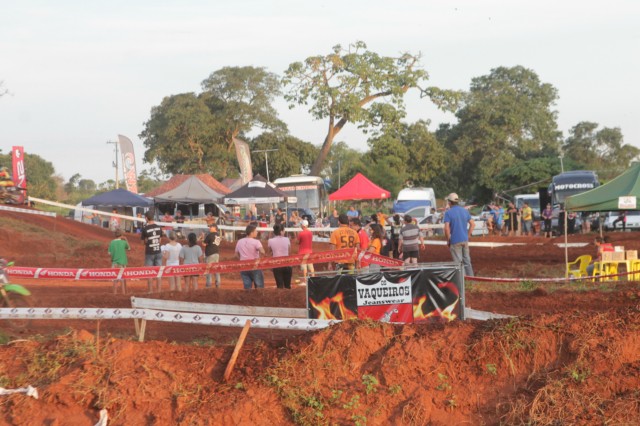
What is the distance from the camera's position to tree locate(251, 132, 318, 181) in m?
68.8

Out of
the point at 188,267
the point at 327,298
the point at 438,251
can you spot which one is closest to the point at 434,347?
the point at 327,298

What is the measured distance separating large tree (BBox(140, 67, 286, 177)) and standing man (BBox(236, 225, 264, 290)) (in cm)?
5258

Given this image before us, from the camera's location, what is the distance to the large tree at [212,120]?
69.9 metres

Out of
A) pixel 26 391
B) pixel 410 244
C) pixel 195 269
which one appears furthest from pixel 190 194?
pixel 26 391

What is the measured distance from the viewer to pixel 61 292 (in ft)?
67.9

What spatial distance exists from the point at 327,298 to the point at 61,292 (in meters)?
11.1

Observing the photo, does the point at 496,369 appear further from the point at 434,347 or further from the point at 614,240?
the point at 614,240

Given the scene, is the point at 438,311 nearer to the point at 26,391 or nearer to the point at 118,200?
the point at 26,391

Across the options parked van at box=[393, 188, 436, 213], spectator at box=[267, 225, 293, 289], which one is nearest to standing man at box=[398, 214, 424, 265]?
spectator at box=[267, 225, 293, 289]

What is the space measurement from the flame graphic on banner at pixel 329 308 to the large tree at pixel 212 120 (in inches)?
2313

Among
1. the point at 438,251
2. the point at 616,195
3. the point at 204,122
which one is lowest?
the point at 438,251

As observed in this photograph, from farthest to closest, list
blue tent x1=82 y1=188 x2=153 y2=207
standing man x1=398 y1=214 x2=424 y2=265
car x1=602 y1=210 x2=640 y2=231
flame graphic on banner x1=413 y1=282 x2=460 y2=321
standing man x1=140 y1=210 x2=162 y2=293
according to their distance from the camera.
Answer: blue tent x1=82 y1=188 x2=153 y2=207
car x1=602 y1=210 x2=640 y2=231
standing man x1=398 y1=214 x2=424 y2=265
standing man x1=140 y1=210 x2=162 y2=293
flame graphic on banner x1=413 y1=282 x2=460 y2=321

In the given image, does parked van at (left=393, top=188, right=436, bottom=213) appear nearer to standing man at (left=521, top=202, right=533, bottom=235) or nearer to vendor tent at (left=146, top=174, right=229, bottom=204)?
standing man at (left=521, top=202, right=533, bottom=235)

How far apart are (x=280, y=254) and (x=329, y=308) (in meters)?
6.53
